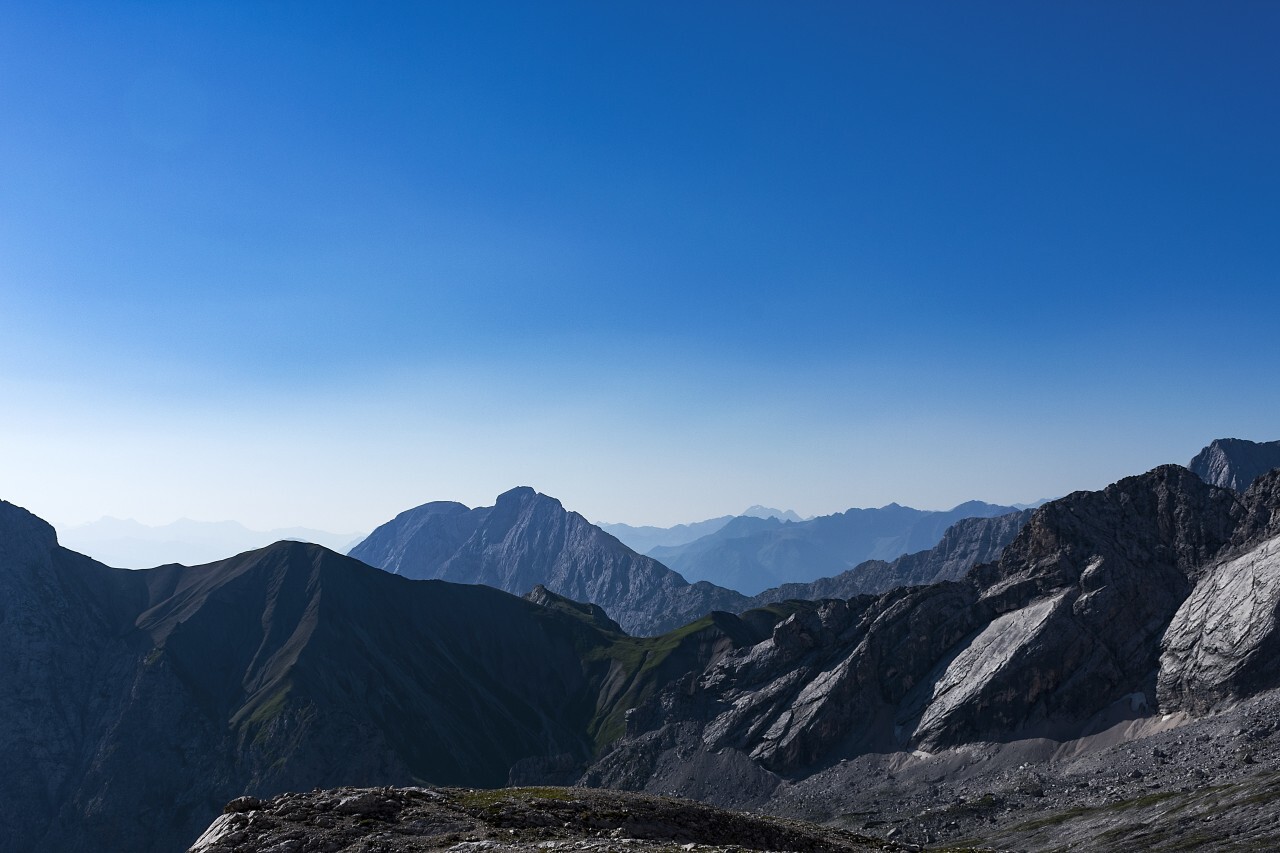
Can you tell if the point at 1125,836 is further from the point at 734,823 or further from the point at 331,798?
the point at 331,798

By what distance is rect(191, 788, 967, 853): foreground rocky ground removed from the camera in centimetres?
4784

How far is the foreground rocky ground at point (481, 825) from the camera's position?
47844 mm

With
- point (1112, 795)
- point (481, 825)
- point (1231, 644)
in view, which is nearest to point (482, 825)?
point (481, 825)

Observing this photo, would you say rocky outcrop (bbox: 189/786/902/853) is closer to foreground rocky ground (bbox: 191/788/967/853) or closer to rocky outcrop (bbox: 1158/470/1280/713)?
foreground rocky ground (bbox: 191/788/967/853)

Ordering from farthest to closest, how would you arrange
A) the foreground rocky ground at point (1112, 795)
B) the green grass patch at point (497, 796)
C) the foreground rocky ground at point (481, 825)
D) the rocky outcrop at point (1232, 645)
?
the rocky outcrop at point (1232, 645)
the foreground rocky ground at point (1112, 795)
the green grass patch at point (497, 796)
the foreground rocky ground at point (481, 825)

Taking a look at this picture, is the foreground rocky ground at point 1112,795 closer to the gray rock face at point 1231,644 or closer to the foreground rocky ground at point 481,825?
the gray rock face at point 1231,644

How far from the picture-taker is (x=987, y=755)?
199m

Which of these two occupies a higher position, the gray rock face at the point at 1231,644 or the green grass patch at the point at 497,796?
the green grass patch at the point at 497,796

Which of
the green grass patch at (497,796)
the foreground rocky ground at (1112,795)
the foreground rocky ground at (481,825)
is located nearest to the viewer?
the foreground rocky ground at (481,825)

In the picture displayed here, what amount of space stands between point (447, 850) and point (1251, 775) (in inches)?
6017


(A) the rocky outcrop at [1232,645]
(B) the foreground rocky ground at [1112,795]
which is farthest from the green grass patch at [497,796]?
(A) the rocky outcrop at [1232,645]

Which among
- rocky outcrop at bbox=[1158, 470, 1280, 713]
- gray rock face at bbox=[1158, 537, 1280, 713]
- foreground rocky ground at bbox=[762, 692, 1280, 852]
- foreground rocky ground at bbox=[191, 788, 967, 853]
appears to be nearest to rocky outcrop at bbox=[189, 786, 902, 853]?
foreground rocky ground at bbox=[191, 788, 967, 853]

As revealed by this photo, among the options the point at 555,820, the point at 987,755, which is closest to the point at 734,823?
the point at 555,820

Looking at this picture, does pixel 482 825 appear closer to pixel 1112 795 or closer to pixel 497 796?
pixel 497 796
